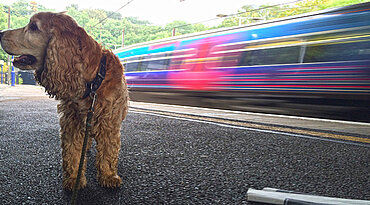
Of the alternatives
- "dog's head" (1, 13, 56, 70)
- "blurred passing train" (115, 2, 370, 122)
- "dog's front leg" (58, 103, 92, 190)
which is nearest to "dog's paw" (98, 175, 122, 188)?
"dog's front leg" (58, 103, 92, 190)

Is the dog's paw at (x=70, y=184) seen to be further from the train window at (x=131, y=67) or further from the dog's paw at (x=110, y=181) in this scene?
the train window at (x=131, y=67)

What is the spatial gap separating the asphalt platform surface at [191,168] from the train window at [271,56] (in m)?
3.67

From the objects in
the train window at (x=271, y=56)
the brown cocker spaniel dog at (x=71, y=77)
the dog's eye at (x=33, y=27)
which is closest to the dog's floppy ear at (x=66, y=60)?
the brown cocker spaniel dog at (x=71, y=77)

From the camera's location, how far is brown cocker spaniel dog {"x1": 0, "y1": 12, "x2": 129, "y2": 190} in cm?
160

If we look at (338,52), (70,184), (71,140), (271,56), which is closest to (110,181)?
(70,184)

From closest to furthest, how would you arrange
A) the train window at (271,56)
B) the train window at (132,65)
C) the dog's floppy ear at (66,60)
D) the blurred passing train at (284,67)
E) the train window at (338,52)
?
1. the dog's floppy ear at (66,60)
2. the train window at (338,52)
3. the blurred passing train at (284,67)
4. the train window at (271,56)
5. the train window at (132,65)

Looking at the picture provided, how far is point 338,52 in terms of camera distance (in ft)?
19.0

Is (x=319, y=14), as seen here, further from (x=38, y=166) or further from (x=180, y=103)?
(x=38, y=166)

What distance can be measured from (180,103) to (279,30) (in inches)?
175

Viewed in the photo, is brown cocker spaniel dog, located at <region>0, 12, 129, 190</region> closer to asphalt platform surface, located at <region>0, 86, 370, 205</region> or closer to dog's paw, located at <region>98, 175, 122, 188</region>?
dog's paw, located at <region>98, 175, 122, 188</region>

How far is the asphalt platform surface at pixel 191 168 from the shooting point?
159 centimetres

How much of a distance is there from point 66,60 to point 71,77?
107 millimetres

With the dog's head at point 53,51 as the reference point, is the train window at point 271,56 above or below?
above

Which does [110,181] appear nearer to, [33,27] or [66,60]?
[66,60]
